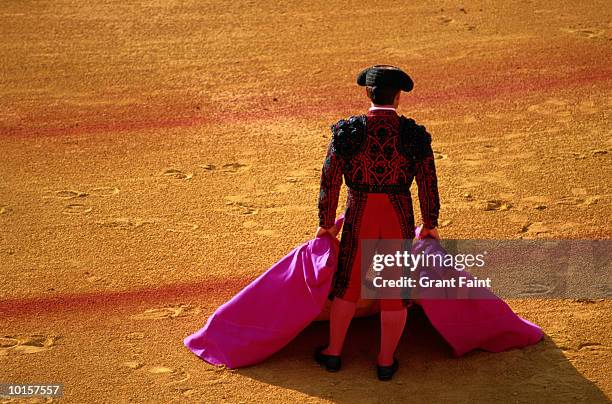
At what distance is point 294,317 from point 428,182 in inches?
41.6

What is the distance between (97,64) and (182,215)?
3.09 metres

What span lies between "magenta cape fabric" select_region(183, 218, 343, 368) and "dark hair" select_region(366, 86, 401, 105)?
2.58 feet

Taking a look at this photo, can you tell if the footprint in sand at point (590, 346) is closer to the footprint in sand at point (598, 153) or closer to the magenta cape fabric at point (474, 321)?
the magenta cape fabric at point (474, 321)

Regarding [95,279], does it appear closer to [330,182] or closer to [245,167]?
[245,167]

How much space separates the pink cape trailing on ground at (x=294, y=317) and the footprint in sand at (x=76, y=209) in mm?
2155

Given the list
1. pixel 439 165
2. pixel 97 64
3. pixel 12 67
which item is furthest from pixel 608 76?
pixel 12 67

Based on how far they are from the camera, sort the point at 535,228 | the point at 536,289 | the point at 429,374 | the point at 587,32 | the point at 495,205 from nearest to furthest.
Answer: the point at 429,374
the point at 536,289
the point at 535,228
the point at 495,205
the point at 587,32

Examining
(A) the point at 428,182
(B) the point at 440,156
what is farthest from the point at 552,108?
(A) the point at 428,182

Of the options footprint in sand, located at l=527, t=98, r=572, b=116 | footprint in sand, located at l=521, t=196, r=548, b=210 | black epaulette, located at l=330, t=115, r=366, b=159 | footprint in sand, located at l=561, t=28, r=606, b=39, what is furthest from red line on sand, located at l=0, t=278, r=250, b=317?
footprint in sand, located at l=561, t=28, r=606, b=39

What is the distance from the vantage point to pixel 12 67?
34.2 ft

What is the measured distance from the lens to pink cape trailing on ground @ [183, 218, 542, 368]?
6.02 m

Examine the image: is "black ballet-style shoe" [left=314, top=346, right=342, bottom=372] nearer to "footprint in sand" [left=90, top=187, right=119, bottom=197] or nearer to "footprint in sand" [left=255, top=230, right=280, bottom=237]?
"footprint in sand" [left=255, top=230, right=280, bottom=237]

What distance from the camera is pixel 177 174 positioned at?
8.50 m

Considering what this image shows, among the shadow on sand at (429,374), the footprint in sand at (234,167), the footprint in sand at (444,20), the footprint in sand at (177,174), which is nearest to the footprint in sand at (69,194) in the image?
the footprint in sand at (177,174)
